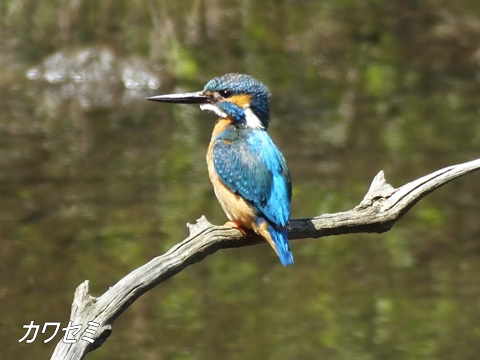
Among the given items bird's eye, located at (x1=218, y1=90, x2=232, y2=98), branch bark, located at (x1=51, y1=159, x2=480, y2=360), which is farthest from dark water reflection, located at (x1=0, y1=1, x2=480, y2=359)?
branch bark, located at (x1=51, y1=159, x2=480, y2=360)

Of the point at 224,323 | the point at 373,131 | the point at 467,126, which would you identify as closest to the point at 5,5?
the point at 373,131

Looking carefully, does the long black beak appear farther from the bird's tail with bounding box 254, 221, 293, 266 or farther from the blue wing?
the bird's tail with bounding box 254, 221, 293, 266

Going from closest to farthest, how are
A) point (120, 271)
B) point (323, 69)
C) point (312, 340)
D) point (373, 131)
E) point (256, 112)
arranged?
point (256, 112) → point (312, 340) → point (120, 271) → point (373, 131) → point (323, 69)

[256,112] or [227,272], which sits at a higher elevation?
[227,272]

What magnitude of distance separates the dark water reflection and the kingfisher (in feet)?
9.33

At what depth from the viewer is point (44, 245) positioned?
8547 mm

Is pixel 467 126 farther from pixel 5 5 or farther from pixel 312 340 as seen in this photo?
pixel 5 5

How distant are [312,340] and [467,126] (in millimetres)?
4573

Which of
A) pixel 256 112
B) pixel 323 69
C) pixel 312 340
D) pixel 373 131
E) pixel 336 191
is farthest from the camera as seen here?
pixel 323 69

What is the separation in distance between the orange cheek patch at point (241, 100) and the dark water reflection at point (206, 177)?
2.91 metres

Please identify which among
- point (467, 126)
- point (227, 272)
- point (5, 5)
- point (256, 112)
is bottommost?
point (256, 112)

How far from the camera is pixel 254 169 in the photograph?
14.6ft

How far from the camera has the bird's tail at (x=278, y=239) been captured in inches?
163

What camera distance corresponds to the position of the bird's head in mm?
4617
